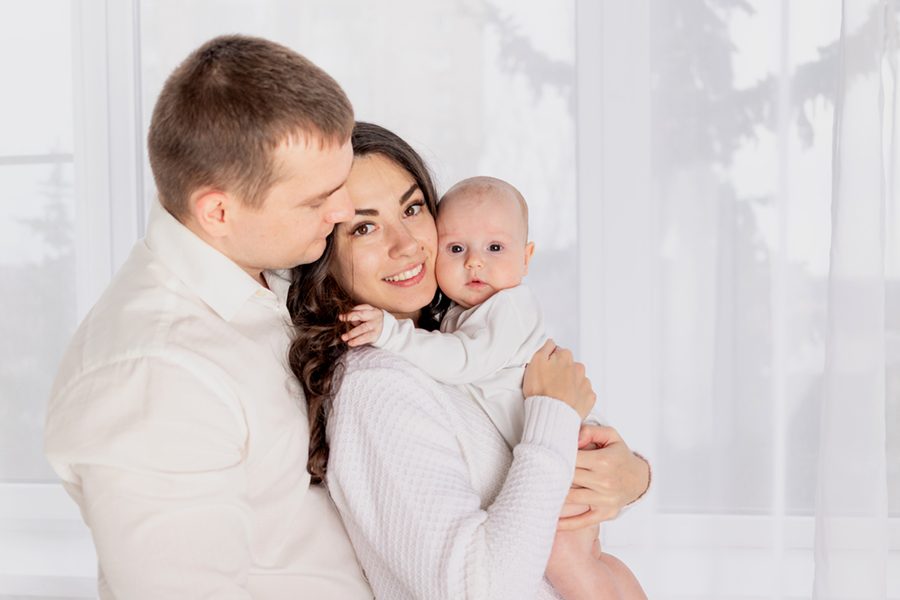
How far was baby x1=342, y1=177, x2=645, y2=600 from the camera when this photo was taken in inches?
63.1

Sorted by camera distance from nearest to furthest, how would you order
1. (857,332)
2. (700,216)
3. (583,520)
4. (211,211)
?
(211,211) < (583,520) < (857,332) < (700,216)

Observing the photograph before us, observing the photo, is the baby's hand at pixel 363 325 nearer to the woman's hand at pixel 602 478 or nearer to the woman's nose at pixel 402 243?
the woman's nose at pixel 402 243

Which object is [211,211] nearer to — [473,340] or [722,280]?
[473,340]

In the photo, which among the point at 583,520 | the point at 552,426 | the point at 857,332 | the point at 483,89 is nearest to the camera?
the point at 552,426

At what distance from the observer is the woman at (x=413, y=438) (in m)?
1.40

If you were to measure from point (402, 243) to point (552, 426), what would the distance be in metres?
0.42

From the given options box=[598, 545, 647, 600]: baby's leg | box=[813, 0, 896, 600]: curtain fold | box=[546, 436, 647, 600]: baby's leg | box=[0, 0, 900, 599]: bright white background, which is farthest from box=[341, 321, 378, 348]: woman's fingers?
box=[813, 0, 896, 600]: curtain fold

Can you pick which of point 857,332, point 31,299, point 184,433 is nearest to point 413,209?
point 184,433

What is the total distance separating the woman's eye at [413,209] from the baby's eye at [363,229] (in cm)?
7

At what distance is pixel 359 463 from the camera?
1.46m

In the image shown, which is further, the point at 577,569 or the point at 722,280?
the point at 722,280

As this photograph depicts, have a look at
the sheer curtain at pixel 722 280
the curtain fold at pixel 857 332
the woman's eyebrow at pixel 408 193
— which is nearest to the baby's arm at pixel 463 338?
the woman's eyebrow at pixel 408 193

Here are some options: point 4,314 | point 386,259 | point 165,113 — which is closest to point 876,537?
point 386,259

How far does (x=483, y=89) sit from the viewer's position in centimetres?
257
